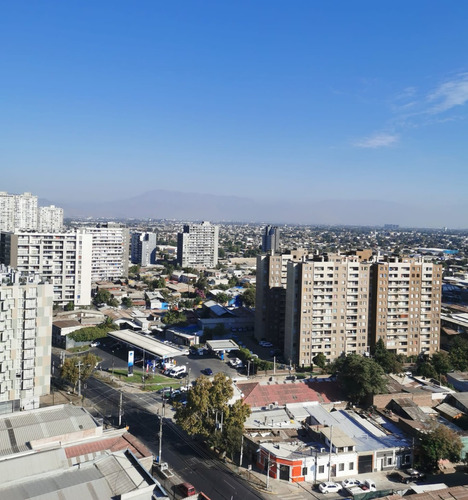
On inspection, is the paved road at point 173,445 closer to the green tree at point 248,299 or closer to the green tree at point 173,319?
the green tree at point 173,319

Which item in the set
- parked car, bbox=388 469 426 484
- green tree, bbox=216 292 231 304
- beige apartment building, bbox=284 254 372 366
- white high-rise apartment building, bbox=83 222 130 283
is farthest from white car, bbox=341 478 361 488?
white high-rise apartment building, bbox=83 222 130 283

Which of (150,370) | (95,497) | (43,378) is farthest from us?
(150,370)

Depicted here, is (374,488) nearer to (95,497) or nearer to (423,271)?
(95,497)

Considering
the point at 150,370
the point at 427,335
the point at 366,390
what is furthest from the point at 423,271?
the point at 150,370

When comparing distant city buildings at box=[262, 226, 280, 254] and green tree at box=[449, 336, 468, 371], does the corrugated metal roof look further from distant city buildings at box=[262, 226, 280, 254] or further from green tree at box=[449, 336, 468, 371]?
distant city buildings at box=[262, 226, 280, 254]

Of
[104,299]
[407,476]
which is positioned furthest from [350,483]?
[104,299]

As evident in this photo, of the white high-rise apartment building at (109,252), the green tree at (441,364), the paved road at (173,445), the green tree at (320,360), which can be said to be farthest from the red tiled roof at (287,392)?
the white high-rise apartment building at (109,252)
